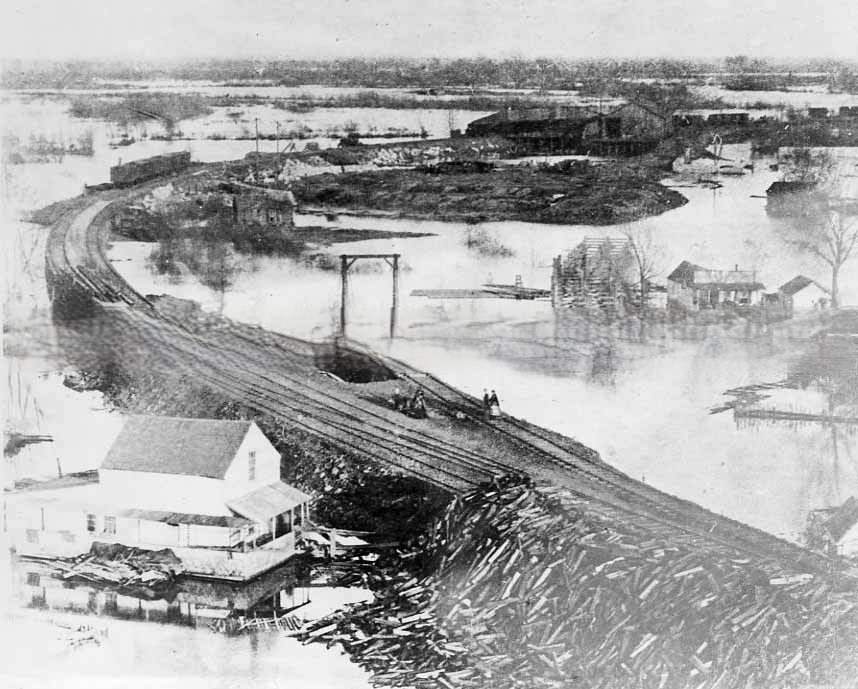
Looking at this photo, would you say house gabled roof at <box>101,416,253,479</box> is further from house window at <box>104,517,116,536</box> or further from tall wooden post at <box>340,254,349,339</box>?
tall wooden post at <box>340,254,349,339</box>

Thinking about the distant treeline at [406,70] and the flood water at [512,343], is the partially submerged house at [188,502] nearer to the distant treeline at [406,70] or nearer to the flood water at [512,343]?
the flood water at [512,343]

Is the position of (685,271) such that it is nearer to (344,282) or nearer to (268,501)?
(344,282)

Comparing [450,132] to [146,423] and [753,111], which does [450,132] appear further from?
[146,423]

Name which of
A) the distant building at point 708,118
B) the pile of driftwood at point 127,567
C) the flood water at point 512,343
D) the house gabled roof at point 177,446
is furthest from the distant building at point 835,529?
the pile of driftwood at point 127,567

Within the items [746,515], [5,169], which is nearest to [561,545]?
[746,515]

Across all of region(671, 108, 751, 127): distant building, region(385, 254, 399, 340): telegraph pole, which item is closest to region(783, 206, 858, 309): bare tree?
region(671, 108, 751, 127): distant building

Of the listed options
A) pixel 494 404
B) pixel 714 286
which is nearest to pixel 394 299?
pixel 494 404
